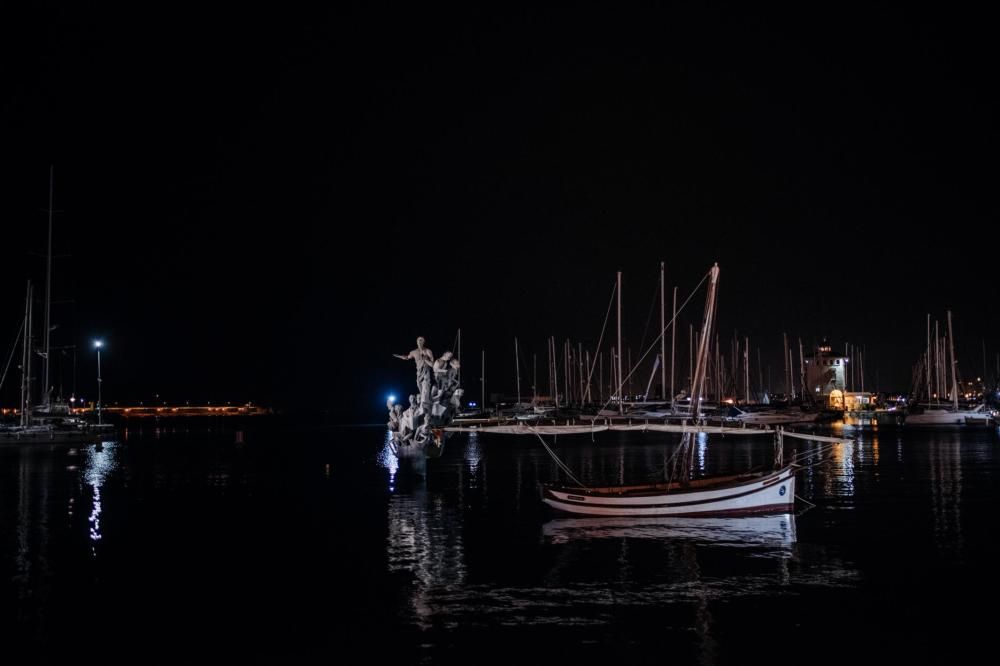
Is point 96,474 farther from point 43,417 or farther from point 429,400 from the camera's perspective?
point 43,417

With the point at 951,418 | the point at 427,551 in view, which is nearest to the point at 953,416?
the point at 951,418

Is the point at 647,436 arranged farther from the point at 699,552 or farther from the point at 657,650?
the point at 657,650

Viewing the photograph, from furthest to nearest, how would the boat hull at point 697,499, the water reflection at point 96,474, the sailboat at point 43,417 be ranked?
1. the sailboat at point 43,417
2. the water reflection at point 96,474
3. the boat hull at point 697,499

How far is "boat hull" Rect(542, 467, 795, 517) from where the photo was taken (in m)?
40.1

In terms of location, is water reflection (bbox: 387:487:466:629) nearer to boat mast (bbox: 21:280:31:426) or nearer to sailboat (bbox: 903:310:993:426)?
boat mast (bbox: 21:280:31:426)

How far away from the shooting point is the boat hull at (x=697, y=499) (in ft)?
132

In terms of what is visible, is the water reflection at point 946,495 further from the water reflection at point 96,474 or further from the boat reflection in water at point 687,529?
the water reflection at point 96,474

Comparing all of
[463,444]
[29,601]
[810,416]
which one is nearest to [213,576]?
[29,601]

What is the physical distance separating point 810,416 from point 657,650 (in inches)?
5108

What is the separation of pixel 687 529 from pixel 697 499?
7.79 feet

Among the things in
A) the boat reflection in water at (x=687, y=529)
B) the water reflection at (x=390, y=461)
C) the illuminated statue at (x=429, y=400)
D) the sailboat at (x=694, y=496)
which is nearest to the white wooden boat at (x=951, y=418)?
the water reflection at (x=390, y=461)

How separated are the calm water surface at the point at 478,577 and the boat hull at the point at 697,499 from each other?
0.78 meters

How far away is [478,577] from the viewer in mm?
29891

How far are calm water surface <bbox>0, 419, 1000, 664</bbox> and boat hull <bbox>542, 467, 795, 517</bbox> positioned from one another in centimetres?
78
